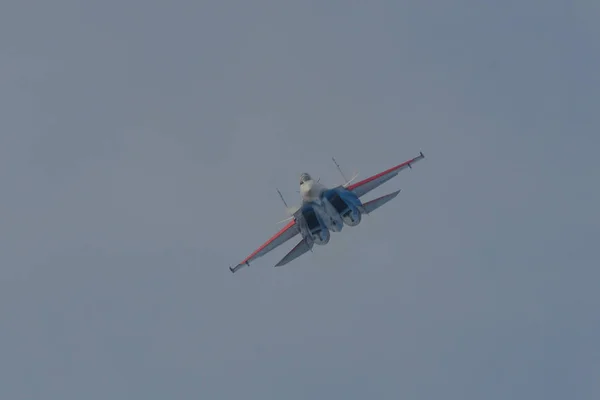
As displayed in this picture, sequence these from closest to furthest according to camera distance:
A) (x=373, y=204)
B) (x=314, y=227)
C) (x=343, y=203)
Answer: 1. (x=343, y=203)
2. (x=314, y=227)
3. (x=373, y=204)

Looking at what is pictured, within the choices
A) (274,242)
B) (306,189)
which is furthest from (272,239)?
(306,189)

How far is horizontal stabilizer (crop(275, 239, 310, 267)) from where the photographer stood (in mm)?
154000

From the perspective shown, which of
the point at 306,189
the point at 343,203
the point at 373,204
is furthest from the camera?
the point at 373,204

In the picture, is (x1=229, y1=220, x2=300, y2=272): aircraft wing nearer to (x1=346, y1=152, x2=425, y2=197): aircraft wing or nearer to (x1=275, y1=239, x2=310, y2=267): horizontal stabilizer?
(x1=275, y1=239, x2=310, y2=267): horizontal stabilizer

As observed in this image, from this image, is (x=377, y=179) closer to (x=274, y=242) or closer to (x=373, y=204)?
(x=373, y=204)

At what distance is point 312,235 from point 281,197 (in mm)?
6800

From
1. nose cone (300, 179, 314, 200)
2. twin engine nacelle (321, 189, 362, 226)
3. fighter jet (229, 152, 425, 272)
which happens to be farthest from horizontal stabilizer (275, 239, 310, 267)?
nose cone (300, 179, 314, 200)

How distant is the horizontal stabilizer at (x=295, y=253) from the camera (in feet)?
505

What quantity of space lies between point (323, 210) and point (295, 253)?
27.0 feet

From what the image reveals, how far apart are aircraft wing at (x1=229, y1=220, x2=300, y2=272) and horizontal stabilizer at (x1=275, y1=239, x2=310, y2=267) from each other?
1987 mm

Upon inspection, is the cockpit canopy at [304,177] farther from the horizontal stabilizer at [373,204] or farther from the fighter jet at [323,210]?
the horizontal stabilizer at [373,204]

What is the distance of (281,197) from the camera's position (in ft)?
490

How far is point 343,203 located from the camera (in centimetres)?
15012

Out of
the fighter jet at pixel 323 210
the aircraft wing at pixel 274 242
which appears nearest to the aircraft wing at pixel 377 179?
the fighter jet at pixel 323 210
